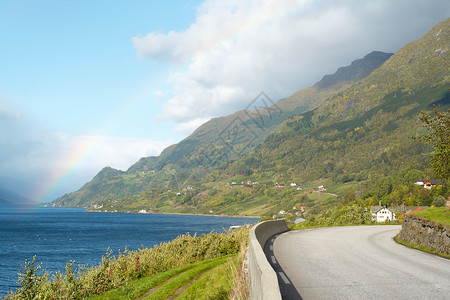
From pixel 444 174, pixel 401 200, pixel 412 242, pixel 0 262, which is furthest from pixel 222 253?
pixel 401 200

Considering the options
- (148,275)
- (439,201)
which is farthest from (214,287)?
(439,201)

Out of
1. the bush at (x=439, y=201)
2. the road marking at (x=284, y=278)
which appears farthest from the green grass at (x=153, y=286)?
the bush at (x=439, y=201)

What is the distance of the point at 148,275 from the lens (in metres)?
18.9

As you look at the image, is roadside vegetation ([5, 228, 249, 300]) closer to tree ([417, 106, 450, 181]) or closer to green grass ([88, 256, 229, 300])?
green grass ([88, 256, 229, 300])

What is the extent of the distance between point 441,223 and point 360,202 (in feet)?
432

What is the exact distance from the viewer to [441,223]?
16812 mm

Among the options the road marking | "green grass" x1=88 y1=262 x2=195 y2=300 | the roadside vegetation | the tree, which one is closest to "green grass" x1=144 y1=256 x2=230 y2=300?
the roadside vegetation

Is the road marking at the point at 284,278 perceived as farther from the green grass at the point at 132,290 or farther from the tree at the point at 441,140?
the tree at the point at 441,140

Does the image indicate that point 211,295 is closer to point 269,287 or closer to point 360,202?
point 269,287

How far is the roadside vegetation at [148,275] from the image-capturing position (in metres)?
12.1

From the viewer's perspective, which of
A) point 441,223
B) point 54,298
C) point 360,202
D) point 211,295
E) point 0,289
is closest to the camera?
point 211,295

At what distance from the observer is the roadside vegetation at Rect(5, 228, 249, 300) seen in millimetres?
12148

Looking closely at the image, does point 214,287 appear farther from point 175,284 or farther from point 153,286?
point 153,286


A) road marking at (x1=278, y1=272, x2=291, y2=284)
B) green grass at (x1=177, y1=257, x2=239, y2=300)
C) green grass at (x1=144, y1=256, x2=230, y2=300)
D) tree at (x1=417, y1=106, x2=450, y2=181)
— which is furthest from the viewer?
tree at (x1=417, y1=106, x2=450, y2=181)
